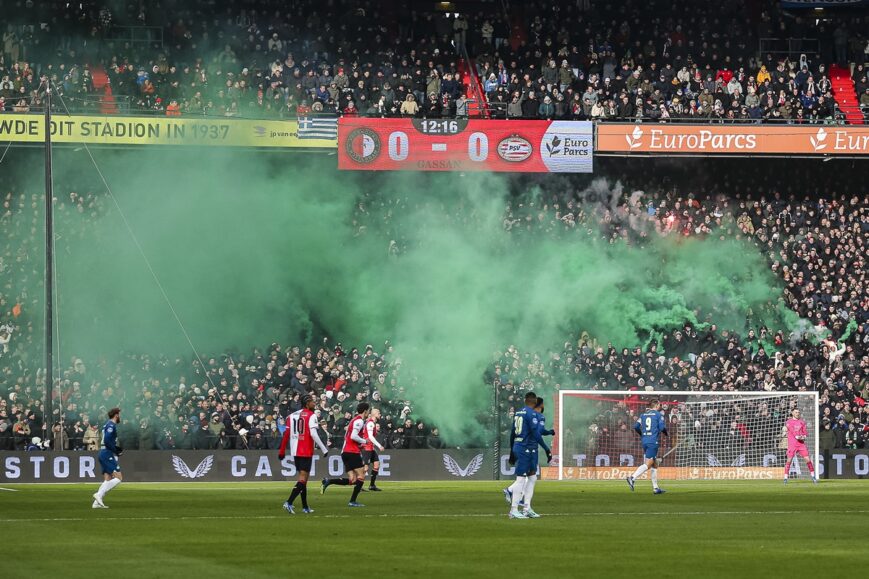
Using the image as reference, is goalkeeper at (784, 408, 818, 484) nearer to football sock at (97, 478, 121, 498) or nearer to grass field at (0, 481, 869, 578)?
grass field at (0, 481, 869, 578)

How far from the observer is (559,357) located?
1639 inches

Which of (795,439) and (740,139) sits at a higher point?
(740,139)

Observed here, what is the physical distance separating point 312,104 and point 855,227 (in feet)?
59.5

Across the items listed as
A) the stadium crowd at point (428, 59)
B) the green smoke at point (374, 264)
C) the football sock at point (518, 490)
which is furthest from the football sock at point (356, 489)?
the stadium crowd at point (428, 59)

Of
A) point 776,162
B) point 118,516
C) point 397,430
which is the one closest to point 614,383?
point 397,430

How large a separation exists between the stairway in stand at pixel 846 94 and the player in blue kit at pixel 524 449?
30.2 m

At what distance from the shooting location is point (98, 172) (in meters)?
45.1

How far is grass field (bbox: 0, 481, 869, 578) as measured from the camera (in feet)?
45.9

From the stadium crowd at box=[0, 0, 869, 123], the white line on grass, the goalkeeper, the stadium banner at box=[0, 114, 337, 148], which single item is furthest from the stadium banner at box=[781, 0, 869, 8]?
the white line on grass

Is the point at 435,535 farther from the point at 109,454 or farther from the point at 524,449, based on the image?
the point at 109,454

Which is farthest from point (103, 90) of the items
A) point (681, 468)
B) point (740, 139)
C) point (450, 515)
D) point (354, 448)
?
point (450, 515)

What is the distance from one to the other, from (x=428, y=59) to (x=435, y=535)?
33.1 meters

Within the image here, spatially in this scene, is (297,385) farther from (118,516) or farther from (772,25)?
(772,25)

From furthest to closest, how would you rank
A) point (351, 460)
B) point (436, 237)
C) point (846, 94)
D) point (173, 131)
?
1. point (846, 94)
2. point (436, 237)
3. point (173, 131)
4. point (351, 460)
